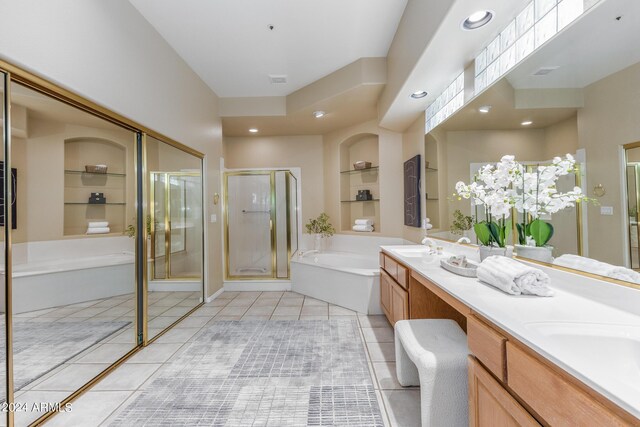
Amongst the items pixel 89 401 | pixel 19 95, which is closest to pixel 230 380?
pixel 89 401

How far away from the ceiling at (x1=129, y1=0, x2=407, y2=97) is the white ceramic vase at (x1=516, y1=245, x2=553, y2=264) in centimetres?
213

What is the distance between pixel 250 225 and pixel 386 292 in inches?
97.2

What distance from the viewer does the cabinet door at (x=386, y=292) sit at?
2600mm

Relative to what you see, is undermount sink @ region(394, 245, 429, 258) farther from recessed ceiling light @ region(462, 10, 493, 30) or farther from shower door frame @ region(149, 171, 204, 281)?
shower door frame @ region(149, 171, 204, 281)

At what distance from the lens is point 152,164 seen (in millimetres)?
2533

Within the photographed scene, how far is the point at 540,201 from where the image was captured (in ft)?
4.83

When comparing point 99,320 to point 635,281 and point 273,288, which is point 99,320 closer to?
point 273,288

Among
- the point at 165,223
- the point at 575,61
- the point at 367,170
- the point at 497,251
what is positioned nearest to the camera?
the point at 575,61

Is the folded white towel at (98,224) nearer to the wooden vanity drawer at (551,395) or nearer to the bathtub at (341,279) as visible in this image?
the bathtub at (341,279)

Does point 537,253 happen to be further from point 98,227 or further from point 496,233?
point 98,227

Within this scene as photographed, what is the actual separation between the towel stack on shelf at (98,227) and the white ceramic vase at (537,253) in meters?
2.93

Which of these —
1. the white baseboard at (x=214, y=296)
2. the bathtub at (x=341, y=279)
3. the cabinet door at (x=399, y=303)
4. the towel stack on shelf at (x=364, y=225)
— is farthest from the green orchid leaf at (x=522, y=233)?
the white baseboard at (x=214, y=296)

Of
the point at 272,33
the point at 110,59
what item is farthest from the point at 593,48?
the point at 110,59

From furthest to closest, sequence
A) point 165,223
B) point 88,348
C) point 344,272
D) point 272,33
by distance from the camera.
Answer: point 344,272
point 165,223
point 272,33
point 88,348
